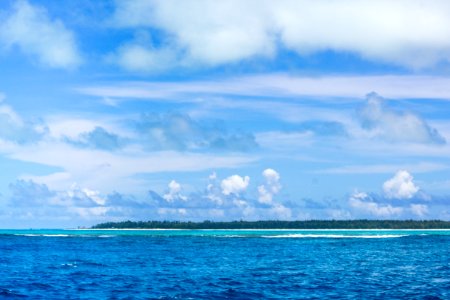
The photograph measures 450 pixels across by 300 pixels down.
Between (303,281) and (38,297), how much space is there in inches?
1077

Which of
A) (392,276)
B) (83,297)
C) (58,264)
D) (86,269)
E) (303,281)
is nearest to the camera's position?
(83,297)

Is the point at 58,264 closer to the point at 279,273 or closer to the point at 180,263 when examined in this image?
the point at 180,263

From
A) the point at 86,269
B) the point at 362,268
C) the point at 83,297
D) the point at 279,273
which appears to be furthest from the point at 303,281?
the point at 86,269

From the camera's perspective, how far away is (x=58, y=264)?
89.2 m

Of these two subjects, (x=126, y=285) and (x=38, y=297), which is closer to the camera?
(x=38, y=297)

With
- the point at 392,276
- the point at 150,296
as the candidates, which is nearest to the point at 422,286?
the point at 392,276

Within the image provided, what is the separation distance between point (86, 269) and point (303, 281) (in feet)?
98.7

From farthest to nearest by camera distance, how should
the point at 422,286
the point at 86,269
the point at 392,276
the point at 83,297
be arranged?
1. the point at 86,269
2. the point at 392,276
3. the point at 422,286
4. the point at 83,297

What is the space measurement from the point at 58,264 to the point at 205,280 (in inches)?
1253

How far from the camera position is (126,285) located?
61.8 meters

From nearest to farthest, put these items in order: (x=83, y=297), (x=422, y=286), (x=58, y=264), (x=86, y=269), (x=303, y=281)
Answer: (x=83, y=297) < (x=422, y=286) < (x=303, y=281) < (x=86, y=269) < (x=58, y=264)

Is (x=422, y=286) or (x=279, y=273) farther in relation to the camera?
(x=279, y=273)

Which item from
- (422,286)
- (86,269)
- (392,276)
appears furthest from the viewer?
(86,269)

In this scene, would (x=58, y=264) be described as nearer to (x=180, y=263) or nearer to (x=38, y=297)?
(x=180, y=263)
